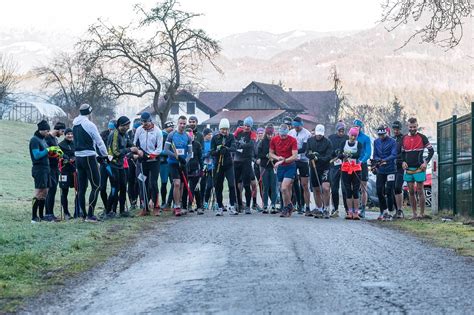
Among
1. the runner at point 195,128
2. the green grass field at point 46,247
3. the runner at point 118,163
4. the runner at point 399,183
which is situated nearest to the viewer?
the green grass field at point 46,247

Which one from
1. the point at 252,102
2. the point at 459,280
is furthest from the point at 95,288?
the point at 252,102

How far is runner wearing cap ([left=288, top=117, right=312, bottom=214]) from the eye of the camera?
1975cm

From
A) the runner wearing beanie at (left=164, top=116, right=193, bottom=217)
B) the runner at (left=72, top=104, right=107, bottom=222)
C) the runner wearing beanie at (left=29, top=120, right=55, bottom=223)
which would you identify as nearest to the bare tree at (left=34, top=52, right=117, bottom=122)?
the runner wearing beanie at (left=164, top=116, right=193, bottom=217)

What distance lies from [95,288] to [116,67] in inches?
1935

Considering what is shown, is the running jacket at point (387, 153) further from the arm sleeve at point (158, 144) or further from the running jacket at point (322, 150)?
the arm sleeve at point (158, 144)

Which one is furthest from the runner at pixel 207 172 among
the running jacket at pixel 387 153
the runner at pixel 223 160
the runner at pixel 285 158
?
the running jacket at pixel 387 153

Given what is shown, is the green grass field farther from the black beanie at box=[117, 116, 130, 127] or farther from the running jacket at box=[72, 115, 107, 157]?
the black beanie at box=[117, 116, 130, 127]

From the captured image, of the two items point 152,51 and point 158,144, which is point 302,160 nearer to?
point 158,144

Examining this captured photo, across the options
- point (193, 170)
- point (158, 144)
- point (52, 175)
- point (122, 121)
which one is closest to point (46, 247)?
point (52, 175)

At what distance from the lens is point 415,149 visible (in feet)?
60.3

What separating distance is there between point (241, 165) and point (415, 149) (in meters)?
4.16

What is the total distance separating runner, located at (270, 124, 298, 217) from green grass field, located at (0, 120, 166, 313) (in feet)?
9.29

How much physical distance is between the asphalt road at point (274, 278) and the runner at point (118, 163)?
4492mm

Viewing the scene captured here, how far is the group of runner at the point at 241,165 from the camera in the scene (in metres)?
17.7
